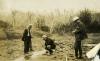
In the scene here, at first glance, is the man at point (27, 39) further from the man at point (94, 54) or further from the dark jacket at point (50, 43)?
the man at point (94, 54)

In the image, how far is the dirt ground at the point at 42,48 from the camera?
4105 mm

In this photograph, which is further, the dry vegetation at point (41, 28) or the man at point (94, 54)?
the dry vegetation at point (41, 28)

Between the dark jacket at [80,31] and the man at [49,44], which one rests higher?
the dark jacket at [80,31]

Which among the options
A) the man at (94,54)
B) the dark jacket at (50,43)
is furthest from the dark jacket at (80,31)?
the dark jacket at (50,43)

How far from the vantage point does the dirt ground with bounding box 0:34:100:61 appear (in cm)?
411

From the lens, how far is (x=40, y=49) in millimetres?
4172

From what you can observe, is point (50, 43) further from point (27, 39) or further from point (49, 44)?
point (27, 39)

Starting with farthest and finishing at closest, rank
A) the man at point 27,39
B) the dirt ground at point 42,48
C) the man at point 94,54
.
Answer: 1. the man at point 27,39
2. the dirt ground at point 42,48
3. the man at point 94,54

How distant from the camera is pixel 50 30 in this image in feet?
13.8

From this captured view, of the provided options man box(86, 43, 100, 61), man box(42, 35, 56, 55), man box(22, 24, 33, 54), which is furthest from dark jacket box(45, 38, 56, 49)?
man box(86, 43, 100, 61)

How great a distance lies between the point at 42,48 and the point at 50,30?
23cm

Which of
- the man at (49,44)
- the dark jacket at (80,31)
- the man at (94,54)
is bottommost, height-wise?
the man at (94,54)

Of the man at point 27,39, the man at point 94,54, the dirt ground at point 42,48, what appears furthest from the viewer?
the man at point 27,39

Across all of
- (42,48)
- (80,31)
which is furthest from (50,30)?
(80,31)
